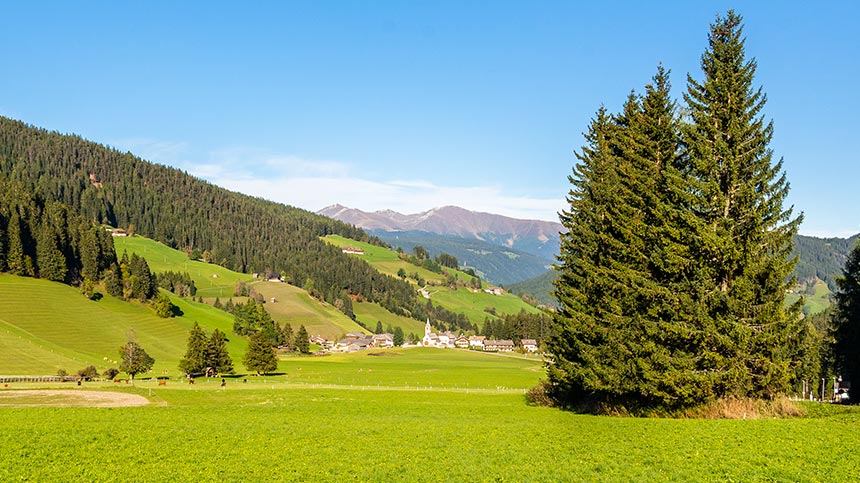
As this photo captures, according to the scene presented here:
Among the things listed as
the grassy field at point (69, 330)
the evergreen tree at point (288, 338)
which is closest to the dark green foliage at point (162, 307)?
the grassy field at point (69, 330)

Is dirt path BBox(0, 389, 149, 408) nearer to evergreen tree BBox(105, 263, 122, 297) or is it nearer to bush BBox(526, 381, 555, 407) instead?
bush BBox(526, 381, 555, 407)

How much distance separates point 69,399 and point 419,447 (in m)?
40.2

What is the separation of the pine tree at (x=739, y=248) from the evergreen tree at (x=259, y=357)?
81837 mm

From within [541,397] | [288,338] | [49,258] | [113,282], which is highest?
[49,258]

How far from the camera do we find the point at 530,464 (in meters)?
21.8

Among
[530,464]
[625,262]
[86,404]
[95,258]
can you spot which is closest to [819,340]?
[625,262]

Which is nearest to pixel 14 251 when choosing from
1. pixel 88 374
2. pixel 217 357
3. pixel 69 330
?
pixel 69 330

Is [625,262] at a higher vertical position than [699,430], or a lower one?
higher

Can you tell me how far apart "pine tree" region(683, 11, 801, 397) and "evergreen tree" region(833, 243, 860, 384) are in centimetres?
2181

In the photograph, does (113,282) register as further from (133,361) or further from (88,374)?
(88,374)

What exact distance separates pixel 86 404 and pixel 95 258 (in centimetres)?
10670

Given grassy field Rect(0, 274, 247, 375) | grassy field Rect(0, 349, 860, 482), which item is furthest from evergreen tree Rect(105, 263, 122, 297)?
grassy field Rect(0, 349, 860, 482)

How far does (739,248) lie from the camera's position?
30.6m

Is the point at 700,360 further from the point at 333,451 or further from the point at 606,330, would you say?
the point at 333,451
